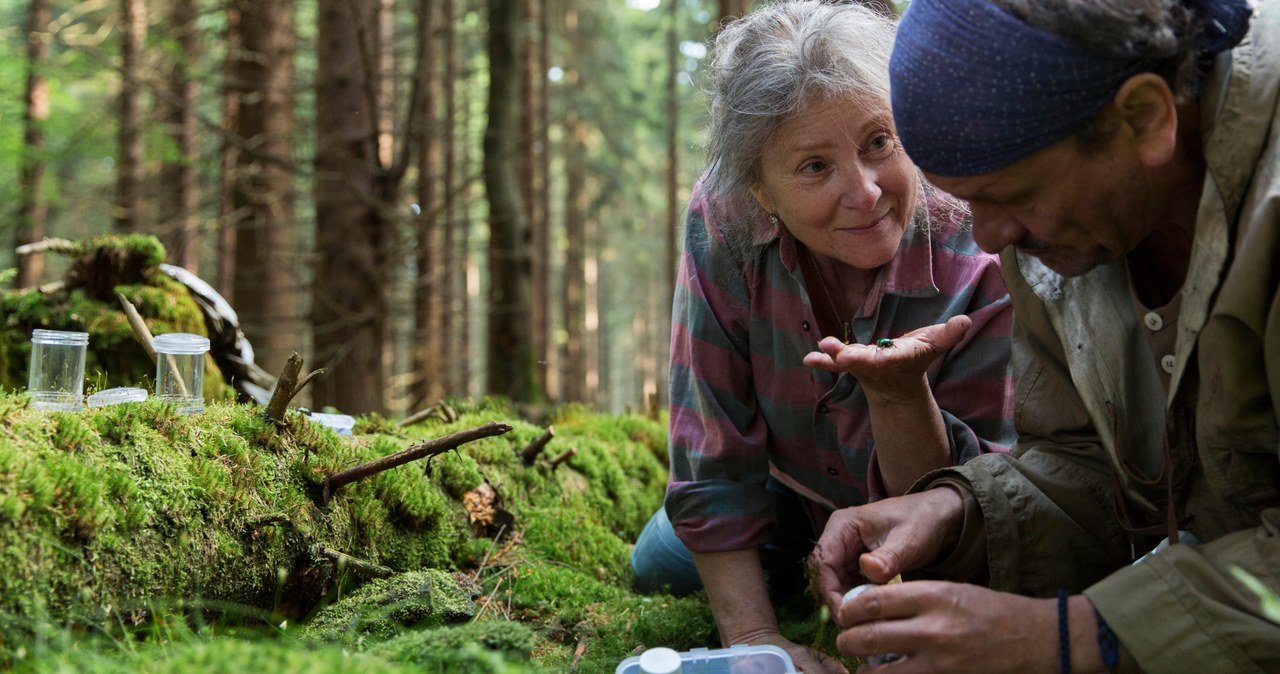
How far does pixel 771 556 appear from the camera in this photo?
324cm

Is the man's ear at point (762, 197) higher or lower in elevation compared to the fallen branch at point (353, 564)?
higher

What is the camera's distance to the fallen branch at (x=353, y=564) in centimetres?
242

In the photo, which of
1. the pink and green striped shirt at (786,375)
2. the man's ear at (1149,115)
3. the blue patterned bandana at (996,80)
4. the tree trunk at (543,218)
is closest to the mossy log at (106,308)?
the pink and green striped shirt at (786,375)

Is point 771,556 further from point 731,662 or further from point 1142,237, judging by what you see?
point 1142,237

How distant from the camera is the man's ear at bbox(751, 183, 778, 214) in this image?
2.71 m

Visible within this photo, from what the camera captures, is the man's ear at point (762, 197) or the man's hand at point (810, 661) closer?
the man's hand at point (810, 661)

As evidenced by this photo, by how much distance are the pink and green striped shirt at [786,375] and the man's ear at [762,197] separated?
10 centimetres

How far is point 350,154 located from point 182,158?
17.2 feet

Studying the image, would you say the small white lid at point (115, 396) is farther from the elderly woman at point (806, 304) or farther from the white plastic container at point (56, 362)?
the elderly woman at point (806, 304)

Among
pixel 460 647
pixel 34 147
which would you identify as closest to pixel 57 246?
pixel 460 647

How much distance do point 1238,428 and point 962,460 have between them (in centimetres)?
87

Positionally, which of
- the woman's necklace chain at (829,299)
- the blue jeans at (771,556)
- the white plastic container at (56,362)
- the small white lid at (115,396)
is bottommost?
the blue jeans at (771,556)

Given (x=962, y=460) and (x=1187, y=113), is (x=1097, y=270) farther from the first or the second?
(x=962, y=460)

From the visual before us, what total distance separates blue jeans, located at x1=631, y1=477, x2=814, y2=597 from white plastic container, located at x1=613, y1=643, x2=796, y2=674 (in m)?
1.11
